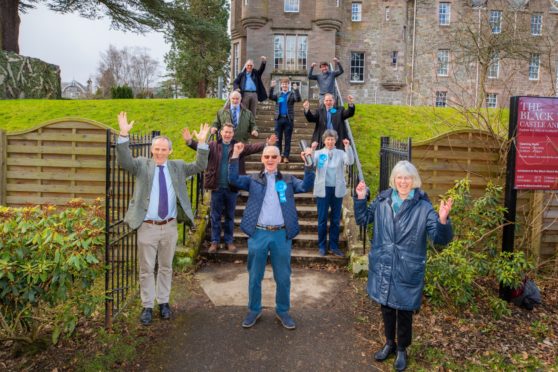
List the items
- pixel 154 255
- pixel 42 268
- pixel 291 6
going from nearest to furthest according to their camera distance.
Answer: pixel 42 268 < pixel 154 255 < pixel 291 6

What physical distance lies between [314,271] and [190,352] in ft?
9.44

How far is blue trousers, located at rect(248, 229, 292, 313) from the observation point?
4641 mm

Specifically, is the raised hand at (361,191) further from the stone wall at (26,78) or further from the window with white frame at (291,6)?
the window with white frame at (291,6)

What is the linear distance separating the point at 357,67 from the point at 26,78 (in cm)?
1999

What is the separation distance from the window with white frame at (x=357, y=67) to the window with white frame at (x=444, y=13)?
7198mm

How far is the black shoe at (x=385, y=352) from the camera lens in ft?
13.6

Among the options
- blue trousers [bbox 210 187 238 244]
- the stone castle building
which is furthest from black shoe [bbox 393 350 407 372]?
the stone castle building

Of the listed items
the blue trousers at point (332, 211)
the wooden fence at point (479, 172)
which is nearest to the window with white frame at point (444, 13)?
the wooden fence at point (479, 172)

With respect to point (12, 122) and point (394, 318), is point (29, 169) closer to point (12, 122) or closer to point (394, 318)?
point (12, 122)

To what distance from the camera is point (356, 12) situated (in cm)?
2900

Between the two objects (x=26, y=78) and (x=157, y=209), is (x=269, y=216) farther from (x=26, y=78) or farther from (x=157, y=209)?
(x=26, y=78)

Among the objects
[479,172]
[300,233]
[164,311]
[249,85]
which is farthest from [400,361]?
[249,85]

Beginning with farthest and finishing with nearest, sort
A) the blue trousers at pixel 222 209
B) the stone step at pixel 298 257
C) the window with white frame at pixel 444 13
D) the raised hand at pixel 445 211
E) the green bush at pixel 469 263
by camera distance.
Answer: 1. the window with white frame at pixel 444 13
2. the stone step at pixel 298 257
3. the blue trousers at pixel 222 209
4. the green bush at pixel 469 263
5. the raised hand at pixel 445 211

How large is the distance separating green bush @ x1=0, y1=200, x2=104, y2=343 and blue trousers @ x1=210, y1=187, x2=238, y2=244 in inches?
104
